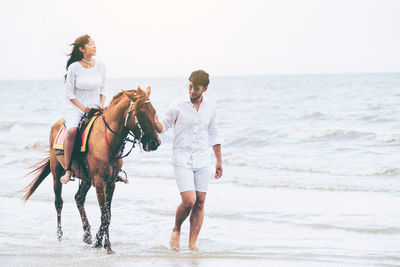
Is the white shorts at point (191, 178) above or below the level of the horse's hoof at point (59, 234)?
above

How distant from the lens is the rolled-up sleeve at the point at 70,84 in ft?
20.3

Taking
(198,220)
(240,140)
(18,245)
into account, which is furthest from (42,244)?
(240,140)

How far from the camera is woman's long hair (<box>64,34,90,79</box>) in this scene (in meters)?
6.21

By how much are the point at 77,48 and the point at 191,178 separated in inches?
77.5

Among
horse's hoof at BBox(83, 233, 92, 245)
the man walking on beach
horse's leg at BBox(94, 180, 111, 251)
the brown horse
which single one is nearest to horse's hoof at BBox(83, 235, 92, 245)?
horse's hoof at BBox(83, 233, 92, 245)

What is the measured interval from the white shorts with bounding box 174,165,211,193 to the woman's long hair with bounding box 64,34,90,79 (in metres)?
1.71

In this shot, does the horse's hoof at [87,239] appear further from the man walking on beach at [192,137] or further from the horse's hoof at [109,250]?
the man walking on beach at [192,137]

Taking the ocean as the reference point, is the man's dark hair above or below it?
above

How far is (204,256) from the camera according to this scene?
6.13 metres

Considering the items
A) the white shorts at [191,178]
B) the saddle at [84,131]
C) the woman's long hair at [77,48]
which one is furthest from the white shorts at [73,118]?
the white shorts at [191,178]

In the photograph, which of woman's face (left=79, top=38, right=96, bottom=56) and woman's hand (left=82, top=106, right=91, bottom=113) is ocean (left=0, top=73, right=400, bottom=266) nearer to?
woman's hand (left=82, top=106, right=91, bottom=113)

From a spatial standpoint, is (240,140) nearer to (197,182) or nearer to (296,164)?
(296,164)

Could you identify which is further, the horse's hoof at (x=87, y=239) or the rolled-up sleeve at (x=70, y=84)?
the horse's hoof at (x=87, y=239)

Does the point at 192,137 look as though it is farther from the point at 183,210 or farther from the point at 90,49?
the point at 90,49
